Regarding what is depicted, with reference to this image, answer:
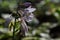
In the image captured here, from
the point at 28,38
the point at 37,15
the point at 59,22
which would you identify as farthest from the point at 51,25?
the point at 28,38

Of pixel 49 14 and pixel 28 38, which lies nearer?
pixel 28 38

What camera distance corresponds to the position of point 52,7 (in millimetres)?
4094

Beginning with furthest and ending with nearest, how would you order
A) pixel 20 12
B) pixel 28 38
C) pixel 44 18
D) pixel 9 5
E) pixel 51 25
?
pixel 9 5 < pixel 44 18 < pixel 51 25 < pixel 28 38 < pixel 20 12

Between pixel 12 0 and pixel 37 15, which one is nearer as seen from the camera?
pixel 37 15

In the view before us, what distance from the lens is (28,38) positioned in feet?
9.13

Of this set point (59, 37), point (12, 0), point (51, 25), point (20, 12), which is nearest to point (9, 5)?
point (12, 0)

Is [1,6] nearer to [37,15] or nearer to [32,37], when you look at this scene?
[37,15]

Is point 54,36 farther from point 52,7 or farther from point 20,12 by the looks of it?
point 20,12

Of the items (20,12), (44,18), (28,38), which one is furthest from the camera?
(44,18)

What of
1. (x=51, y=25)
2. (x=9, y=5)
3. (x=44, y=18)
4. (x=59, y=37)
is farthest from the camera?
(x=9, y=5)

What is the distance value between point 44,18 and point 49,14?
150 mm

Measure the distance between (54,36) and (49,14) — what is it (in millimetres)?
690

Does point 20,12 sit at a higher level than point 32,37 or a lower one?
higher

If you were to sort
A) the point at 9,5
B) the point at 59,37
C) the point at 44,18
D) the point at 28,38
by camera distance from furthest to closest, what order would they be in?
the point at 9,5, the point at 44,18, the point at 59,37, the point at 28,38
